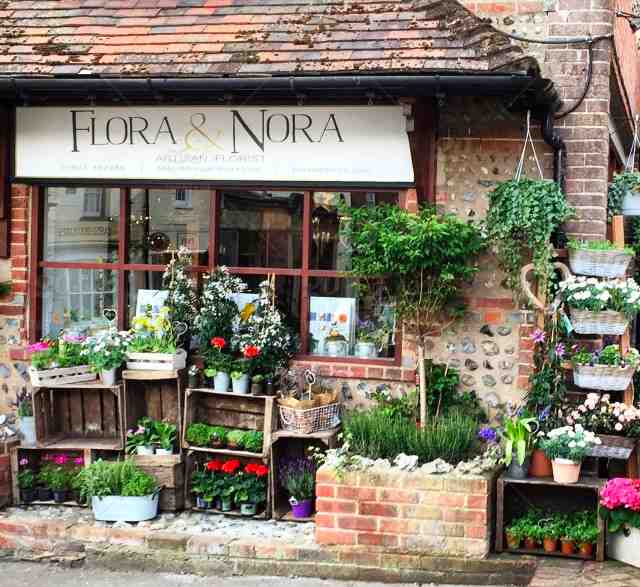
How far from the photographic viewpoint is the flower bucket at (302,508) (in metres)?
7.21

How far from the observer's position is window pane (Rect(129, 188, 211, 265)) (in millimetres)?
7883

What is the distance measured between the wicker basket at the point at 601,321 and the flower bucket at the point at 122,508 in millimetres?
3563

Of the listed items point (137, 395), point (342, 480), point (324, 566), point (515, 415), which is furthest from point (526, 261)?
point (137, 395)

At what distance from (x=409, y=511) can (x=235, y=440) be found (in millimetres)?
1680

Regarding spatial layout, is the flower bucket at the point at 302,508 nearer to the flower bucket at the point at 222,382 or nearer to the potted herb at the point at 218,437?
the potted herb at the point at 218,437

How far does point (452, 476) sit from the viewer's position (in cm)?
635

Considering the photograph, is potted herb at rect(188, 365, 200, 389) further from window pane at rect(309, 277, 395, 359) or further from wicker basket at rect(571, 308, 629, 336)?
wicker basket at rect(571, 308, 629, 336)

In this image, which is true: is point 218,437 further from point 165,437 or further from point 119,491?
point 119,491

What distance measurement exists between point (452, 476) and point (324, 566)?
112 centimetres

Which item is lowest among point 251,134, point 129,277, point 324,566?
point 324,566

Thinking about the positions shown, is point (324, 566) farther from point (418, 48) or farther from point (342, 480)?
point (418, 48)

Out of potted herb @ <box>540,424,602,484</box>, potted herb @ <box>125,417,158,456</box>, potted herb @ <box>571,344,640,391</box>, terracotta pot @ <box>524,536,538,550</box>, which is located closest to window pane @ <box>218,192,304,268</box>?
potted herb @ <box>125,417,158,456</box>

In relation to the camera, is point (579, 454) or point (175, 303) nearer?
point (579, 454)

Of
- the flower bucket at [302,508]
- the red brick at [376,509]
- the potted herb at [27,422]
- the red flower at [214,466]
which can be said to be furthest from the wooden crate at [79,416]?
the red brick at [376,509]
